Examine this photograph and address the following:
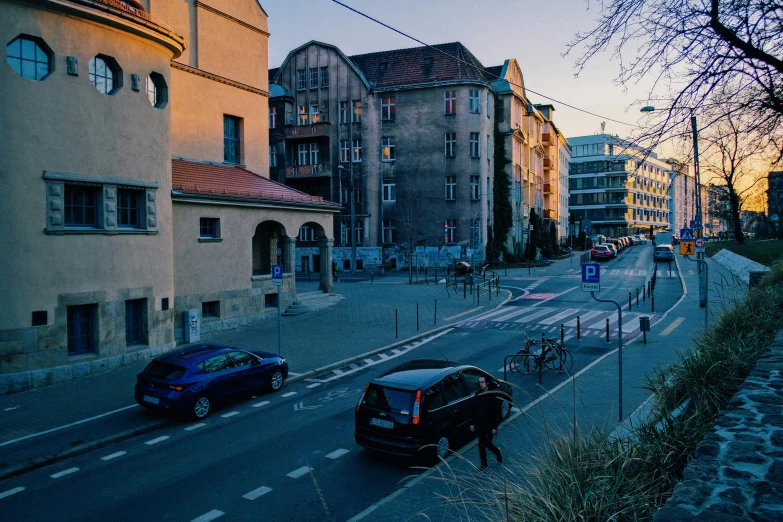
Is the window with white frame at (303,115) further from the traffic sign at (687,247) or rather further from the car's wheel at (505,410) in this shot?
the car's wheel at (505,410)

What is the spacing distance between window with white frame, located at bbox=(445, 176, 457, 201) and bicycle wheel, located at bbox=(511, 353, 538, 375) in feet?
114

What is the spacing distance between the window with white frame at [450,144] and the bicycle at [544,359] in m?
35.9

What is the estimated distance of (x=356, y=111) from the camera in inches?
2076

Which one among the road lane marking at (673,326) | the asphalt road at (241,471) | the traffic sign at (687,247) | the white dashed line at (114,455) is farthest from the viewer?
the traffic sign at (687,247)

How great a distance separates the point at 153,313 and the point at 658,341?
55.0 feet

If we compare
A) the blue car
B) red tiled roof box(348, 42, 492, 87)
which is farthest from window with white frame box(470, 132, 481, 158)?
the blue car

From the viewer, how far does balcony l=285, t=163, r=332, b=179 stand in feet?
169

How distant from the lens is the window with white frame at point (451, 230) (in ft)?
167

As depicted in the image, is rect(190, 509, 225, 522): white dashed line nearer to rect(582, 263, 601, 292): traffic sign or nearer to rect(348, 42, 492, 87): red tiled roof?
rect(582, 263, 601, 292): traffic sign

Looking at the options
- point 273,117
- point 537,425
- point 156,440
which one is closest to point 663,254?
point 273,117

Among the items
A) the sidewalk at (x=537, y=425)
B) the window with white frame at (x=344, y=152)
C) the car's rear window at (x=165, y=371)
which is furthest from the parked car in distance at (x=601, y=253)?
the car's rear window at (x=165, y=371)

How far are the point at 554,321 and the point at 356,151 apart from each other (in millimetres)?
32963

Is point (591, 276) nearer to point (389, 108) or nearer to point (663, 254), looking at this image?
point (389, 108)

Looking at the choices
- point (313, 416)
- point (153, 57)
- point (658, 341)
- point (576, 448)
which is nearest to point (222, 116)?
point (153, 57)
